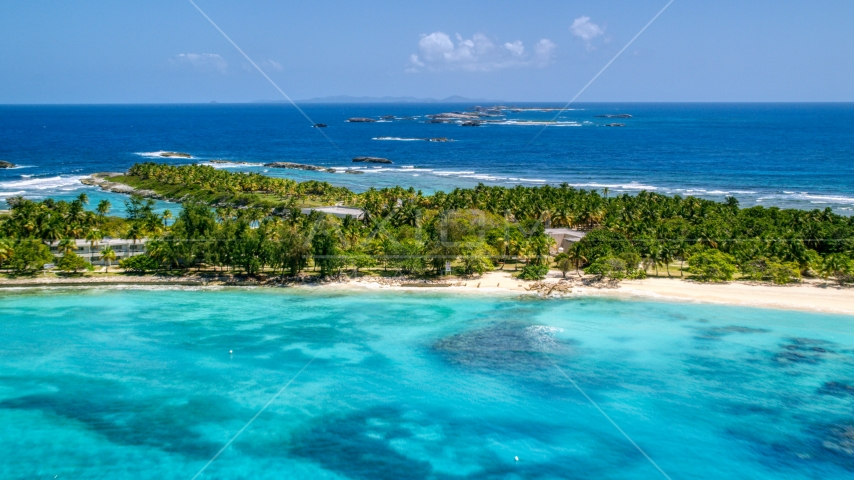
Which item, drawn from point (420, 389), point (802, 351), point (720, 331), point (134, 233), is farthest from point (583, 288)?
point (134, 233)

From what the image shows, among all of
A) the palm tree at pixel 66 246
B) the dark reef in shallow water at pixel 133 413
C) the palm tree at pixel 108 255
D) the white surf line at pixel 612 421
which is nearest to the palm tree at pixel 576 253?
the white surf line at pixel 612 421

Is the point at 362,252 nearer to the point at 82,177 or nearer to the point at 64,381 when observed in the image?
the point at 64,381

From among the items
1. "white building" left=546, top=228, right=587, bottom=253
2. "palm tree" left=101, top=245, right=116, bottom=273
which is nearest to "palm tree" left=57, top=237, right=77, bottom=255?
"palm tree" left=101, top=245, right=116, bottom=273

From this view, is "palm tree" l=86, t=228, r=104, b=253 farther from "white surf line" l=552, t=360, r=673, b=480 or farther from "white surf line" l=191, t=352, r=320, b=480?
"white surf line" l=552, t=360, r=673, b=480

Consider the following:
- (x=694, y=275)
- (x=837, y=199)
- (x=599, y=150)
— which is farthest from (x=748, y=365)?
(x=599, y=150)

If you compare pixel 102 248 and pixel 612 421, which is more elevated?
pixel 102 248

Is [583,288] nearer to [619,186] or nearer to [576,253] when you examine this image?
[576,253]
